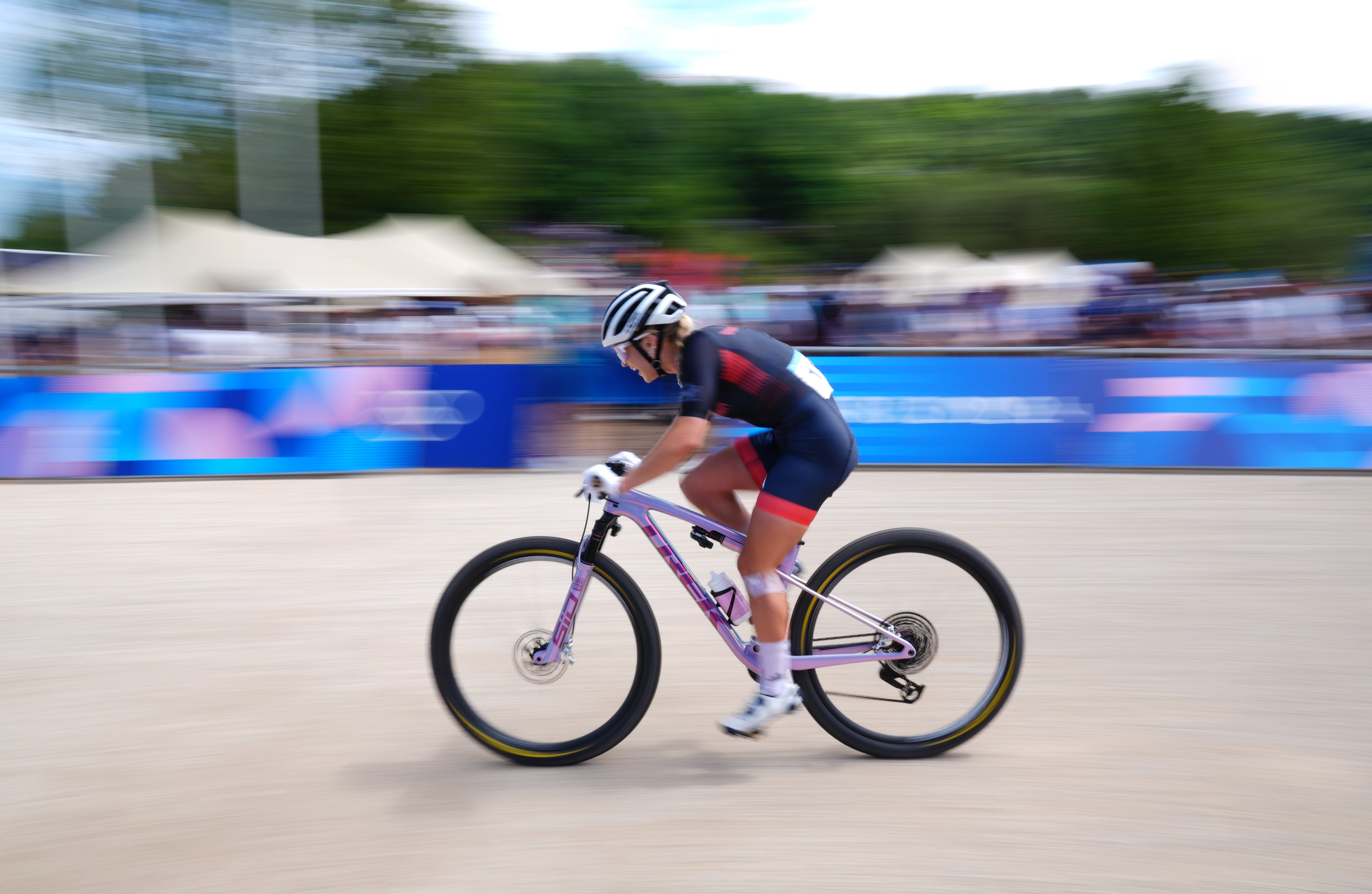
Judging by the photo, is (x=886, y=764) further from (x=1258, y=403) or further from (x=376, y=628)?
(x=1258, y=403)

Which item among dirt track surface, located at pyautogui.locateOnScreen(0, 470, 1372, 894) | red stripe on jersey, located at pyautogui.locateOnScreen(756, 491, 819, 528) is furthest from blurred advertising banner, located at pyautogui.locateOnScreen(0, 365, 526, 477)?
red stripe on jersey, located at pyautogui.locateOnScreen(756, 491, 819, 528)

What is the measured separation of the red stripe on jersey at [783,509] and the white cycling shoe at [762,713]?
60 cm

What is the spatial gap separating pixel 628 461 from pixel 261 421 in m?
6.52

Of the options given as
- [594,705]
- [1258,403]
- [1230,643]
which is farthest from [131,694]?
[1258,403]

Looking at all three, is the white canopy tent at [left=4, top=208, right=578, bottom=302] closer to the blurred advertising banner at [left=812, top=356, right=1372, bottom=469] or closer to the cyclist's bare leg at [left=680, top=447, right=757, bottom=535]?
the blurred advertising banner at [left=812, top=356, right=1372, bottom=469]

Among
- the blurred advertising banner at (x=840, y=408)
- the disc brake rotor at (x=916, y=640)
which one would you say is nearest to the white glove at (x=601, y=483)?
the disc brake rotor at (x=916, y=640)

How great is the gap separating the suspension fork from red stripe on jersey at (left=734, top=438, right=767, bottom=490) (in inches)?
20.4

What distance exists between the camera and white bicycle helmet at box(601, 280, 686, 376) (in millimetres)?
3418

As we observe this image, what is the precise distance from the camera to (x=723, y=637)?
12.1 ft

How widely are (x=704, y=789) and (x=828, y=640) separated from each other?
68 centimetres

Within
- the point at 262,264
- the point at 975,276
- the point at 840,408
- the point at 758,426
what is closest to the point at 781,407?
the point at 758,426

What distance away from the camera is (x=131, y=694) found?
4.40 m

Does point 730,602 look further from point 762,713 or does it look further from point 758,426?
point 758,426

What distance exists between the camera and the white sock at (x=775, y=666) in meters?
3.56
